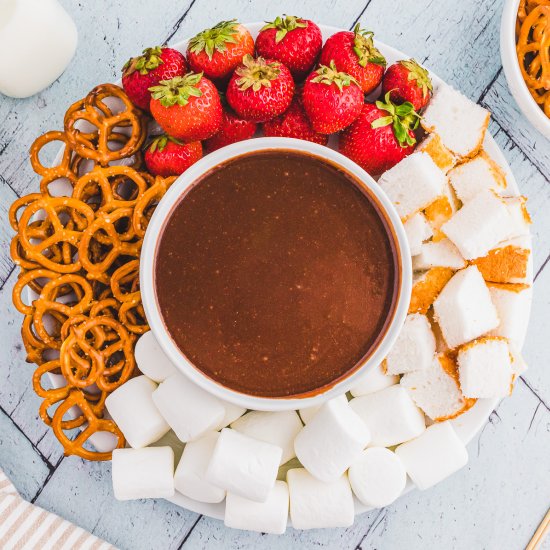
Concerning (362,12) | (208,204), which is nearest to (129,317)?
(208,204)

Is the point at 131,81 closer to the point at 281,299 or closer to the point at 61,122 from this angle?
the point at 61,122

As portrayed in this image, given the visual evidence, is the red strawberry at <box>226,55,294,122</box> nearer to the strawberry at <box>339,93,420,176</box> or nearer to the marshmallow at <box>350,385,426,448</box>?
the strawberry at <box>339,93,420,176</box>

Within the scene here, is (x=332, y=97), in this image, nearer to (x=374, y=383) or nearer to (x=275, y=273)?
(x=275, y=273)

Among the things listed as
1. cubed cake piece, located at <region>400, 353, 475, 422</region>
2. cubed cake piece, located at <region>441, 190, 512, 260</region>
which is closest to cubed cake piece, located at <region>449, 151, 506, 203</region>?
cubed cake piece, located at <region>441, 190, 512, 260</region>

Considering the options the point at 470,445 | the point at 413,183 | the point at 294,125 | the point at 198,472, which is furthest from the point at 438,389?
the point at 294,125

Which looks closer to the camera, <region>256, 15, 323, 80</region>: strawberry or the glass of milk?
<region>256, 15, 323, 80</region>: strawberry

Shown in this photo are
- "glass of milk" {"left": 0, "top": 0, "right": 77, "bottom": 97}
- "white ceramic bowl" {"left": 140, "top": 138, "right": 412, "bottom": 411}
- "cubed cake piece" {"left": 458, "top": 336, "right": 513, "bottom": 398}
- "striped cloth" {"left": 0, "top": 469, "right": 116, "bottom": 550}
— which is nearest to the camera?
"white ceramic bowl" {"left": 140, "top": 138, "right": 412, "bottom": 411}

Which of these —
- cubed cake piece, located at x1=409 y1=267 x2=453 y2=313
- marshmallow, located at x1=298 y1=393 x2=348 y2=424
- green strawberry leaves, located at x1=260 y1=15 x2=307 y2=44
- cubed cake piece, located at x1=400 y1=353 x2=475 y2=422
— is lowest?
marshmallow, located at x1=298 y1=393 x2=348 y2=424
